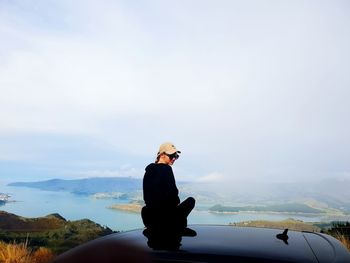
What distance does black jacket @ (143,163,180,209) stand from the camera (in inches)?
216

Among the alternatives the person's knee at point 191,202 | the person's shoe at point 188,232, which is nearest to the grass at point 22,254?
the person's knee at point 191,202

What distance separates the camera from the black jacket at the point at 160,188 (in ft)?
18.0

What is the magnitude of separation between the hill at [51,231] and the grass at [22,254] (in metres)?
0.28

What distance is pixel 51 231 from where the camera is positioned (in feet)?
39.4

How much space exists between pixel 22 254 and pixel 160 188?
194 inches

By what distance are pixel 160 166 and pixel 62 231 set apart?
723 centimetres

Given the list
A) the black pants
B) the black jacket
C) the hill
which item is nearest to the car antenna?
the black pants

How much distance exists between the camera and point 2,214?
15422mm

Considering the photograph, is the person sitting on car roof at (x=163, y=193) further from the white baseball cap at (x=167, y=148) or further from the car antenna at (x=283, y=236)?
the car antenna at (x=283, y=236)

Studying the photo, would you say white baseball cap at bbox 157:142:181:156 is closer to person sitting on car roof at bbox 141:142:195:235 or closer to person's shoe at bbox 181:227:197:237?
person sitting on car roof at bbox 141:142:195:235

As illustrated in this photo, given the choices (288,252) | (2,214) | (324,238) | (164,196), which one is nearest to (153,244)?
(288,252)

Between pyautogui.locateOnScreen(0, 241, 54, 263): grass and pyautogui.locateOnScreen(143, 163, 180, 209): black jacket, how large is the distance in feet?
13.9

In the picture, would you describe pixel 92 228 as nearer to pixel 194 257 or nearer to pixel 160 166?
pixel 160 166

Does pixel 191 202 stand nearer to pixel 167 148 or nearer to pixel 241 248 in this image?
pixel 167 148
